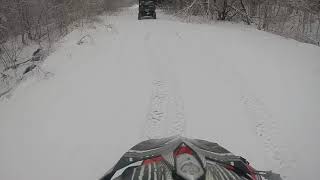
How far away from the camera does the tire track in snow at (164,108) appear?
5344 mm

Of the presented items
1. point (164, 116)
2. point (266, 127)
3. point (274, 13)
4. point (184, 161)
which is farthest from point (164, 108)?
point (274, 13)

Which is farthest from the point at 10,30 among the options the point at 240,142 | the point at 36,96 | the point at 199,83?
the point at 240,142

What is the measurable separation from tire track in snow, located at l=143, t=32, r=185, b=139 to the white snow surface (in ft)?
0.06

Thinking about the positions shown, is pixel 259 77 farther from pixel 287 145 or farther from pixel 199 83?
pixel 287 145

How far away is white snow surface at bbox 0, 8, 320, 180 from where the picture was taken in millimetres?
4668

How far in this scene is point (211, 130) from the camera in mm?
5395

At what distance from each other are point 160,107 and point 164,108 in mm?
98

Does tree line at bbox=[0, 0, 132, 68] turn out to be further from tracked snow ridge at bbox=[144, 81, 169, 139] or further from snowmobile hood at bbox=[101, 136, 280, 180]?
snowmobile hood at bbox=[101, 136, 280, 180]

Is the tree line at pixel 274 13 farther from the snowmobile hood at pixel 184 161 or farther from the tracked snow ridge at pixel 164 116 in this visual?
the snowmobile hood at pixel 184 161

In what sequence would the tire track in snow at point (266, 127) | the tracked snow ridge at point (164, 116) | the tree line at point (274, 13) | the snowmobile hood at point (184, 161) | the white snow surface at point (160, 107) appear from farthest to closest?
the tree line at point (274, 13)
the tracked snow ridge at point (164, 116)
the white snow surface at point (160, 107)
the tire track in snow at point (266, 127)
the snowmobile hood at point (184, 161)

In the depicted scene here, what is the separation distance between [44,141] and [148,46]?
6424mm

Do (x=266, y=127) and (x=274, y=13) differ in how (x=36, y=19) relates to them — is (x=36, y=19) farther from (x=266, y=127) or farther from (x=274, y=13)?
(x=266, y=127)

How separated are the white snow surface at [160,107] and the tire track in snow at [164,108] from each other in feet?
0.06

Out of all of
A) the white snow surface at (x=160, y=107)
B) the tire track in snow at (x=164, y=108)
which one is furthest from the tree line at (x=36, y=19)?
the tire track in snow at (x=164, y=108)
